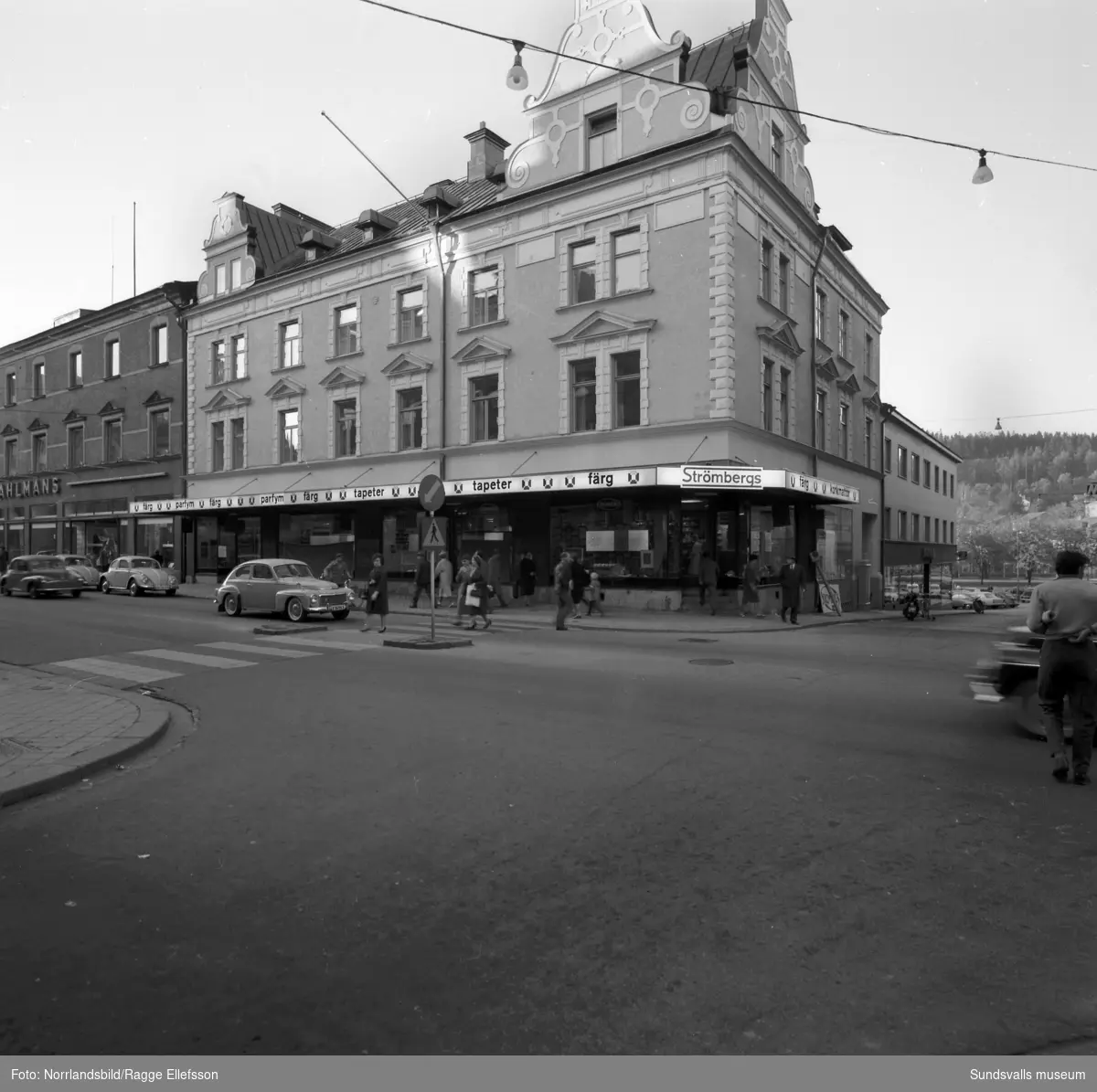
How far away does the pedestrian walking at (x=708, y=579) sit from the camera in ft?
71.6

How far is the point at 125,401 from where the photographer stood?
39.1 meters

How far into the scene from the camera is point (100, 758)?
20.6ft

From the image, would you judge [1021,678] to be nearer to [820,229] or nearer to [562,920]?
[562,920]

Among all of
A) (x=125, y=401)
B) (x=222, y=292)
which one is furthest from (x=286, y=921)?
(x=125, y=401)

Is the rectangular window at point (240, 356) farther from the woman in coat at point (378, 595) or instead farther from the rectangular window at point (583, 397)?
the woman in coat at point (378, 595)

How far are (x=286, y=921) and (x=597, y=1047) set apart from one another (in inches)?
64.5

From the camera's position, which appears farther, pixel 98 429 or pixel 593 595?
pixel 98 429

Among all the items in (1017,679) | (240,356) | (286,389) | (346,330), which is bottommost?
(1017,679)

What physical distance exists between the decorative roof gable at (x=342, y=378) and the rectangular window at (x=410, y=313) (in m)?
2.37

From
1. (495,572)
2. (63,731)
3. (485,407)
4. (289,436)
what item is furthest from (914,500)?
(63,731)

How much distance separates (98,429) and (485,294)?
25479mm

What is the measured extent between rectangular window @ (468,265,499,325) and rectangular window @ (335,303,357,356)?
568 cm

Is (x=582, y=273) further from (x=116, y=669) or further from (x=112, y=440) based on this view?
(x=112, y=440)

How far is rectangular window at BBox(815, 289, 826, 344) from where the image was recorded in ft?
92.7
